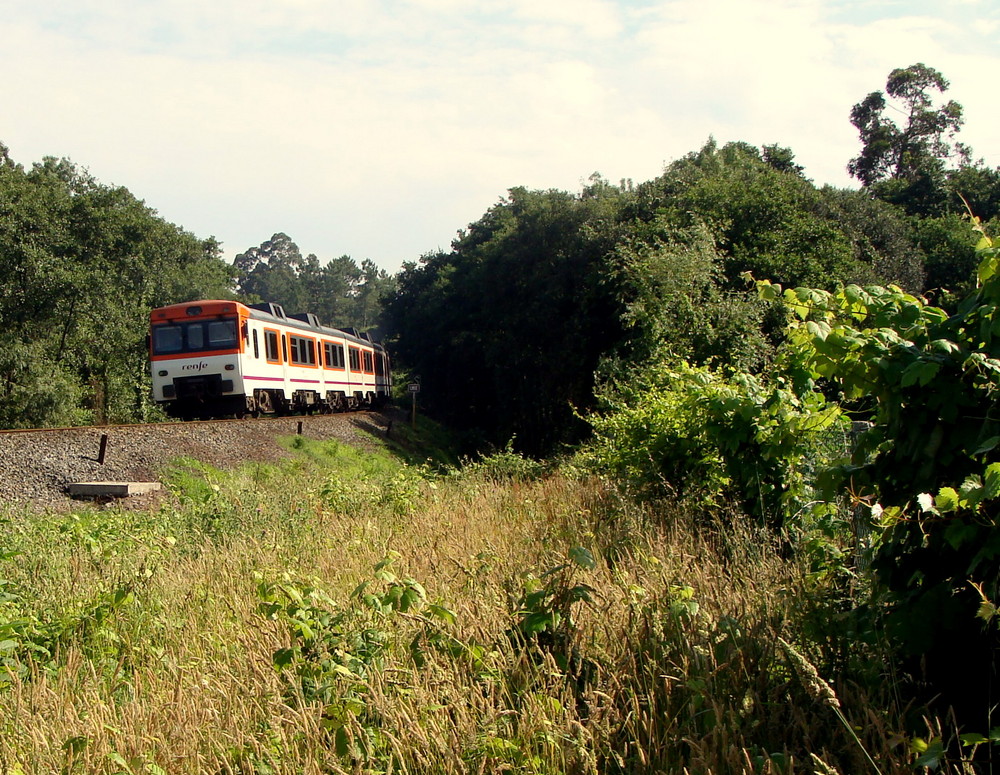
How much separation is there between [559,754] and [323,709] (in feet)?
3.02

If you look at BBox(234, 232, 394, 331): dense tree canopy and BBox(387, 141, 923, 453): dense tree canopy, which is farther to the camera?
BBox(234, 232, 394, 331): dense tree canopy

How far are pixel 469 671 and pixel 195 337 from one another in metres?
16.9

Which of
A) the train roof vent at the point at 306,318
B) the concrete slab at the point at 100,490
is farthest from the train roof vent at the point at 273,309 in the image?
the concrete slab at the point at 100,490

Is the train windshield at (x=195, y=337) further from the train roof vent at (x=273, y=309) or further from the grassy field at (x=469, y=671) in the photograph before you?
the grassy field at (x=469, y=671)

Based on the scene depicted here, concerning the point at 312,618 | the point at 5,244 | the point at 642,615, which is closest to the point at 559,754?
the point at 642,615

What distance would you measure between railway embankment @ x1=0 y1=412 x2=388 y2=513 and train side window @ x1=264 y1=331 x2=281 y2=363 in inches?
72.6

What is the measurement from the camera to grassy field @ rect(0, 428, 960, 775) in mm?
3205

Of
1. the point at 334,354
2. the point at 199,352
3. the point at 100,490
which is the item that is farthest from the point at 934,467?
the point at 334,354

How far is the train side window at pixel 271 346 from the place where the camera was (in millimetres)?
20656

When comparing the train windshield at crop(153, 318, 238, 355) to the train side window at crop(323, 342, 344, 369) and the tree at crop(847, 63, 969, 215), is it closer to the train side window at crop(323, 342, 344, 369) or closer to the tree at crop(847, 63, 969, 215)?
the train side window at crop(323, 342, 344, 369)

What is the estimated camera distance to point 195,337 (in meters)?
19.2

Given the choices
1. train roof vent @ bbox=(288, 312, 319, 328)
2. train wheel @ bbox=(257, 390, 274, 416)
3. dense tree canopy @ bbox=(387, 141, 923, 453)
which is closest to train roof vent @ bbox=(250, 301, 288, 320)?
train wheel @ bbox=(257, 390, 274, 416)

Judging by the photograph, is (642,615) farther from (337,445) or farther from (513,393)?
(513,393)

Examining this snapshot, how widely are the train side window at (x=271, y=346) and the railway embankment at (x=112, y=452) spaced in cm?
184
